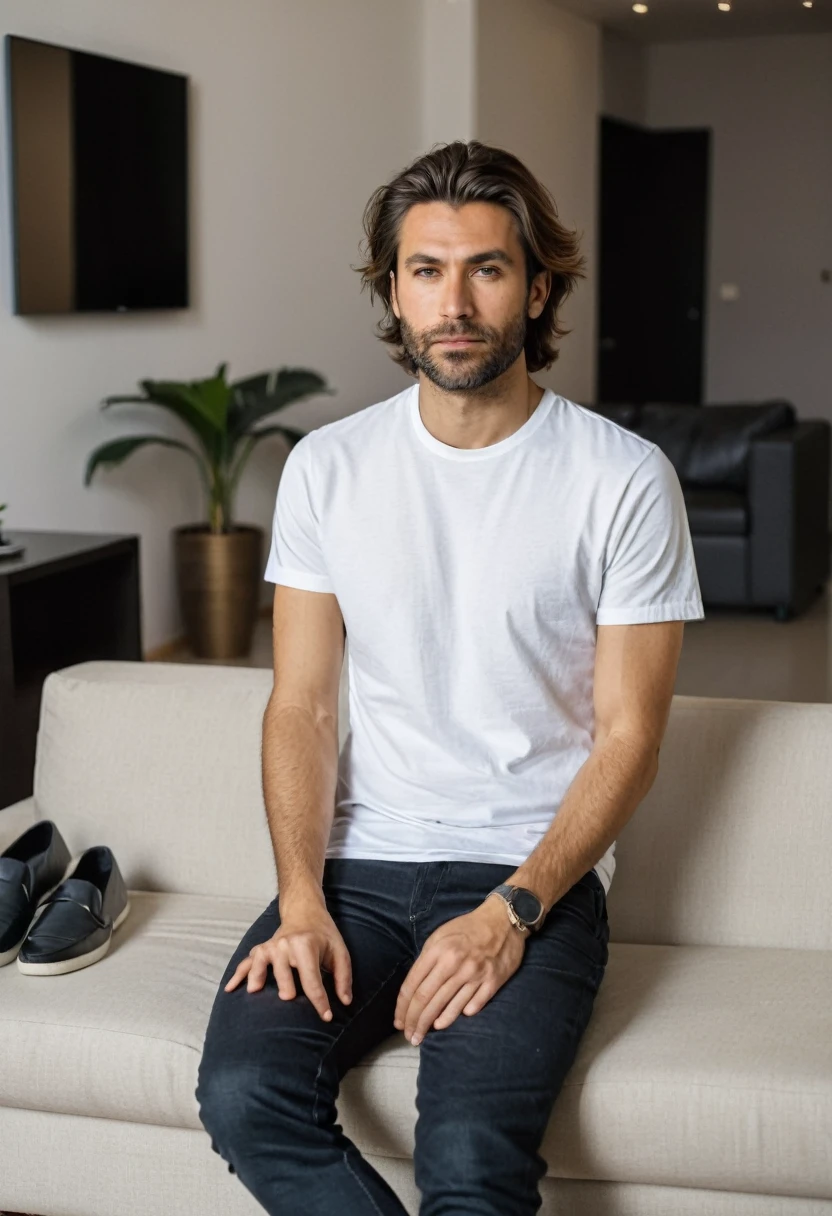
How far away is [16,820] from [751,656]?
377 centimetres

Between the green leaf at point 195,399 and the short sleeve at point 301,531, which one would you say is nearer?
the short sleeve at point 301,531

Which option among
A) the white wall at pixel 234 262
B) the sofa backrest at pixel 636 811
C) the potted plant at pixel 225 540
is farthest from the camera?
the potted plant at pixel 225 540

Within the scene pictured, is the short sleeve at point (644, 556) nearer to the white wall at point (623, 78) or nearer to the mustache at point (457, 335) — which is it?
the mustache at point (457, 335)

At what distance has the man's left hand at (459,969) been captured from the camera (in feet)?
5.16

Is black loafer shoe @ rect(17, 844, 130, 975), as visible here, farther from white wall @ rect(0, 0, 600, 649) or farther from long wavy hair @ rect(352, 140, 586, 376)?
white wall @ rect(0, 0, 600, 649)

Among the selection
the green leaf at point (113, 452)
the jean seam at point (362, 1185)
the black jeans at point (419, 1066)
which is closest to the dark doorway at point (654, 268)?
the green leaf at point (113, 452)

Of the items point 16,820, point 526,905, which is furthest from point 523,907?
point 16,820

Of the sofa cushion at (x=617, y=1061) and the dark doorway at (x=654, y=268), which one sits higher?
the dark doorway at (x=654, y=268)

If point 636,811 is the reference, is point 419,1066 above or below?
below

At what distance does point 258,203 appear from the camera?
592cm

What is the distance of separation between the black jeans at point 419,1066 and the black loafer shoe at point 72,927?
266 millimetres

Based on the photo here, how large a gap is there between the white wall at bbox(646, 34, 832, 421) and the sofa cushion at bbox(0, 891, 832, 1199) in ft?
26.6

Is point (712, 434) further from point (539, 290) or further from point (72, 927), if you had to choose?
point (72, 927)

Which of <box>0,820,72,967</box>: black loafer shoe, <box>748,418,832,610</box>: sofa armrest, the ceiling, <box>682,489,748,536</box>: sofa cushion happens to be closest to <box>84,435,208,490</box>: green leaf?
<box>682,489,748,536</box>: sofa cushion
